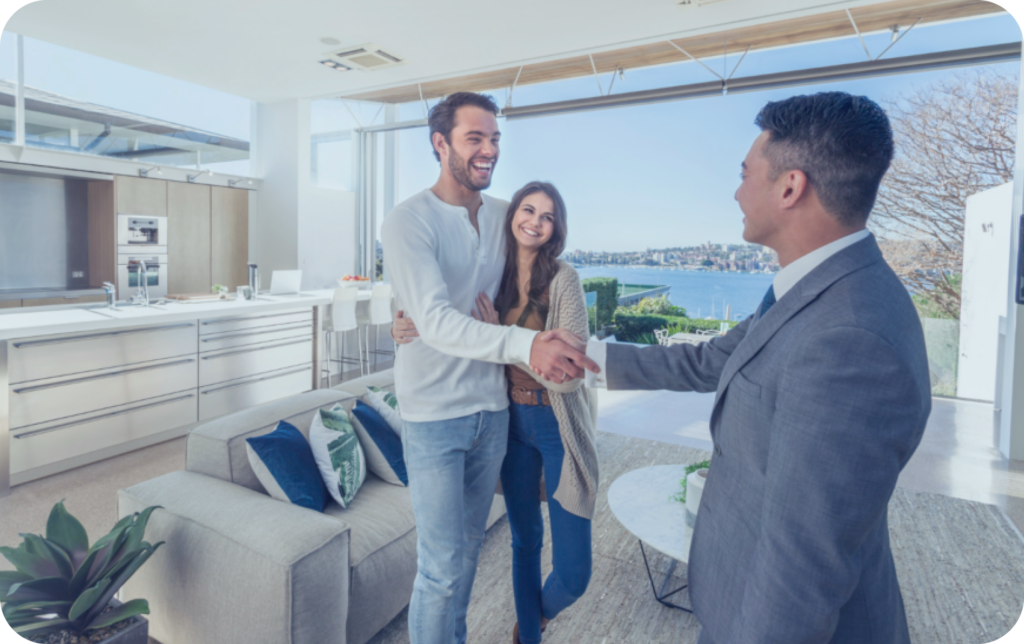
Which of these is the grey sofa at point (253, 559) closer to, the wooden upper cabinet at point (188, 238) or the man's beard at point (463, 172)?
the man's beard at point (463, 172)

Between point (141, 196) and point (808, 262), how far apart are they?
22.9ft

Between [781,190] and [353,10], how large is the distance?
14.6ft

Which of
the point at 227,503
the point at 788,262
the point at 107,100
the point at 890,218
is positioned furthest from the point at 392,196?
the point at 788,262

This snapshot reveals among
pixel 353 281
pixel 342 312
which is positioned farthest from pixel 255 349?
pixel 353 281

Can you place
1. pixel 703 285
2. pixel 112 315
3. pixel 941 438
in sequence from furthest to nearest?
pixel 703 285 < pixel 941 438 < pixel 112 315

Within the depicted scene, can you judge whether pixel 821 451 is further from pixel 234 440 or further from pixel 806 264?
pixel 234 440

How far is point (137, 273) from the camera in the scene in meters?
6.09

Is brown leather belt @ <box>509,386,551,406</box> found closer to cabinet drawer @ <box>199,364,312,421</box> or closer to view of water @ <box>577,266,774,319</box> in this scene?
cabinet drawer @ <box>199,364,312,421</box>

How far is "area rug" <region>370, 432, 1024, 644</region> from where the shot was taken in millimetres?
2051

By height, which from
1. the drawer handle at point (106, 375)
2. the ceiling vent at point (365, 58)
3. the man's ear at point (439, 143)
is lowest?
the drawer handle at point (106, 375)

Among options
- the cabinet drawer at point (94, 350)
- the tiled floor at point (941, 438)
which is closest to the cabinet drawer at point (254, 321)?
the cabinet drawer at point (94, 350)

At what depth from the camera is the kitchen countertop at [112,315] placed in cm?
323

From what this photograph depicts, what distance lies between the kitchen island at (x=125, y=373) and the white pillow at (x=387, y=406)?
218 cm

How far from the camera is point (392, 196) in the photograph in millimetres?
8164
